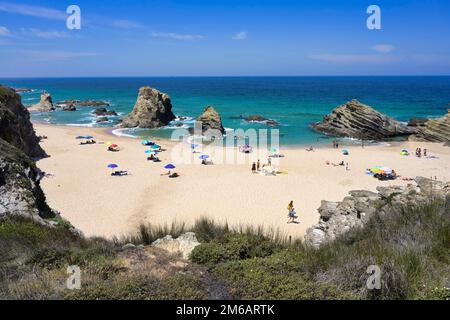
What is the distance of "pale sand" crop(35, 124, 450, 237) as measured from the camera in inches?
684

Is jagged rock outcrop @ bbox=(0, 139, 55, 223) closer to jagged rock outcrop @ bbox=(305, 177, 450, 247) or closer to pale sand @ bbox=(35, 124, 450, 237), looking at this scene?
pale sand @ bbox=(35, 124, 450, 237)

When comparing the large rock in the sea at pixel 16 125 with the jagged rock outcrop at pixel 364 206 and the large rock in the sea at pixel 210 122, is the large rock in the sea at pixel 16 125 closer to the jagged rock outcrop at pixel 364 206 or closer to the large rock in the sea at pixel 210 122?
the large rock in the sea at pixel 210 122

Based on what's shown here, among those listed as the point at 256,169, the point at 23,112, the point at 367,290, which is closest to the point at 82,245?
the point at 367,290

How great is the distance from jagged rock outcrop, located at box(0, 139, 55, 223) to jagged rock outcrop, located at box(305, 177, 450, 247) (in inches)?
312

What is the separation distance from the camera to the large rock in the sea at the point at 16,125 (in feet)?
81.4

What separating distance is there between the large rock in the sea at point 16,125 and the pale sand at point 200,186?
5.28ft

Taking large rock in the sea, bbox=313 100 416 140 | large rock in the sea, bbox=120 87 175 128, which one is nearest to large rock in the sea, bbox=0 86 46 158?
large rock in the sea, bbox=120 87 175 128

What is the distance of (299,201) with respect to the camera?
1975 cm

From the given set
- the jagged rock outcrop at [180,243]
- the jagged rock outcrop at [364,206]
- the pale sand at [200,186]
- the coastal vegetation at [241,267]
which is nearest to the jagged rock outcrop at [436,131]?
the pale sand at [200,186]

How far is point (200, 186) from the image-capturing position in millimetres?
22750

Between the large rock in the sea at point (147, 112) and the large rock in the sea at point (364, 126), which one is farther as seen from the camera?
the large rock in the sea at point (147, 112)
